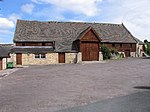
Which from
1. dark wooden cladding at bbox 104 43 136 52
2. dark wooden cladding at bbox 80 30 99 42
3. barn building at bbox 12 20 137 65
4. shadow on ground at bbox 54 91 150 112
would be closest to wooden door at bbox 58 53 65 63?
barn building at bbox 12 20 137 65

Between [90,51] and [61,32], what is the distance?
835 centimetres

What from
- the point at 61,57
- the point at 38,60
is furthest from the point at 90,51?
the point at 38,60

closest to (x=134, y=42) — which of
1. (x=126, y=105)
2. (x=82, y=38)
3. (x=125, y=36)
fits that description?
(x=125, y=36)

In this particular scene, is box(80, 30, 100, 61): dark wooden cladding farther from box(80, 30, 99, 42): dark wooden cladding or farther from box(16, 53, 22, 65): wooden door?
box(16, 53, 22, 65): wooden door

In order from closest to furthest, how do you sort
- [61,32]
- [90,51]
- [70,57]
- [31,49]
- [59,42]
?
[31,49], [70,57], [90,51], [59,42], [61,32]

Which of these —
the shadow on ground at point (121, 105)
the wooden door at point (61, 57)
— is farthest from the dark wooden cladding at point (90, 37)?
the shadow on ground at point (121, 105)

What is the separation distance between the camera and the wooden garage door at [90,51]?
2068 inches

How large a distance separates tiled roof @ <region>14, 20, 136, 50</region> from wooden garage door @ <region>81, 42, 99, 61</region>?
2.84m

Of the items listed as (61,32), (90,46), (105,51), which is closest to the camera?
(90,46)

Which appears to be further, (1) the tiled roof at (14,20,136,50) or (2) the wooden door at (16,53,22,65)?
(1) the tiled roof at (14,20,136,50)

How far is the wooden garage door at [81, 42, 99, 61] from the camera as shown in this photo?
5253 cm

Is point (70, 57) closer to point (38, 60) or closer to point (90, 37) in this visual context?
point (90, 37)

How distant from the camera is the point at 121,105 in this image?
37.0 ft

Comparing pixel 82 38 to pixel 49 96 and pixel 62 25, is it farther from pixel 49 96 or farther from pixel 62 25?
pixel 49 96
